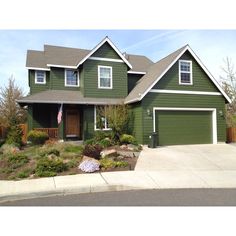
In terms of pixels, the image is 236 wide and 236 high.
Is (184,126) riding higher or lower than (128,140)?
higher

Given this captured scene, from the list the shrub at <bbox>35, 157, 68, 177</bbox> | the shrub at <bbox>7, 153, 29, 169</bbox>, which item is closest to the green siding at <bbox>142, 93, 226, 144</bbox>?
the shrub at <bbox>35, 157, 68, 177</bbox>

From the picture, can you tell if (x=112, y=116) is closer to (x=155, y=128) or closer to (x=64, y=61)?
(x=155, y=128)

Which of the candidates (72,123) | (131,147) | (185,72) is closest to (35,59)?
(72,123)

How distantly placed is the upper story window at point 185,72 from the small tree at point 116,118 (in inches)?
173

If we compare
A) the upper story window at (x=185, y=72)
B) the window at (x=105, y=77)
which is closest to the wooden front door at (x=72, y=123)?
the window at (x=105, y=77)

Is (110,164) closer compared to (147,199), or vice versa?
(147,199)

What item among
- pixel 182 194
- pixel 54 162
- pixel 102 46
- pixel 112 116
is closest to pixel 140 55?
pixel 102 46

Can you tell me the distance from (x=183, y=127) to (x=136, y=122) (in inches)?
126

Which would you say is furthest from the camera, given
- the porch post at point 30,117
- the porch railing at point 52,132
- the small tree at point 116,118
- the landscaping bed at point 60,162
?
the porch railing at point 52,132

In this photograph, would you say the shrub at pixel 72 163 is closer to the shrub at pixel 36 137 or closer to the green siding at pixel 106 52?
the shrub at pixel 36 137

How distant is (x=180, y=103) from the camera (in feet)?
55.5


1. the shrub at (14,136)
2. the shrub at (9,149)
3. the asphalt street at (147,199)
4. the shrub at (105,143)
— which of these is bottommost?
the asphalt street at (147,199)

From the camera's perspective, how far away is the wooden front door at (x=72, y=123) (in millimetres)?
18953

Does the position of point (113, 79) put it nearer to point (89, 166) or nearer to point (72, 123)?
point (72, 123)
